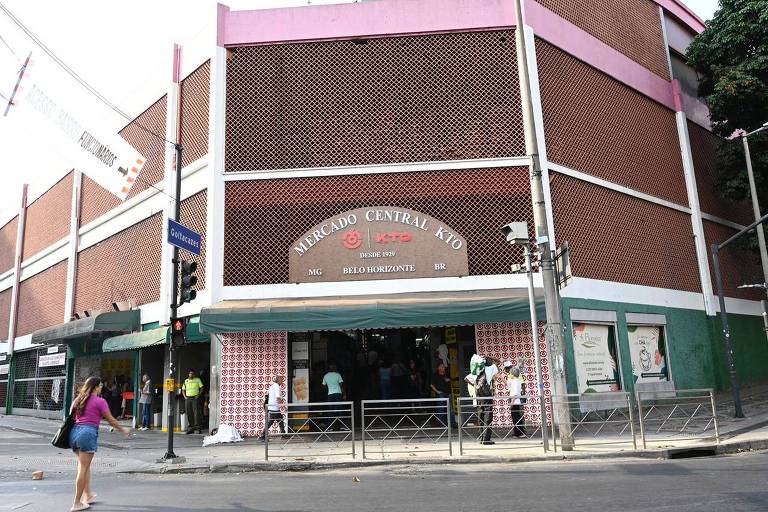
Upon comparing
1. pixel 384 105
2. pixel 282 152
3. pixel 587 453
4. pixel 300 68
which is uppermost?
pixel 300 68

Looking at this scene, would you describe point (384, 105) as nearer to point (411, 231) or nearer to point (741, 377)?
point (411, 231)

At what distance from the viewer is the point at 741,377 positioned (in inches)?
→ 851

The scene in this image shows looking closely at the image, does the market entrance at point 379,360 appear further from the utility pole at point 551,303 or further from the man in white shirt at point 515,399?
the utility pole at point 551,303

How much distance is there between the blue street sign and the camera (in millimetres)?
12133

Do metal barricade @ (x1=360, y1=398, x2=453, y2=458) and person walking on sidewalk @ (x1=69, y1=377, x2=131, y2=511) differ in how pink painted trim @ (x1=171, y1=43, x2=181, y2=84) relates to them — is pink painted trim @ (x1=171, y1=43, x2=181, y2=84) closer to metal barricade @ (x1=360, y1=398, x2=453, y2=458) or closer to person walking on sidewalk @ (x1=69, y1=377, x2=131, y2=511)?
metal barricade @ (x1=360, y1=398, x2=453, y2=458)

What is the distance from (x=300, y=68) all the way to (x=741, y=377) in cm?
1890

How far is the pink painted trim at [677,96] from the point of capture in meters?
22.2

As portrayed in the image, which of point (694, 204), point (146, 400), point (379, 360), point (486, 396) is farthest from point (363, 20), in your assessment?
point (694, 204)

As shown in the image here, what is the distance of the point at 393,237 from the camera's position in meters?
15.9

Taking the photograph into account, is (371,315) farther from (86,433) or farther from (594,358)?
(86,433)

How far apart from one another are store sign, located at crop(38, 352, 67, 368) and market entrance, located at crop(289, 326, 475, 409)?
1407 centimetres

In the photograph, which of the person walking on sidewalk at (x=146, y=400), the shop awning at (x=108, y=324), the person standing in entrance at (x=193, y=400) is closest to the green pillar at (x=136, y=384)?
the person walking on sidewalk at (x=146, y=400)

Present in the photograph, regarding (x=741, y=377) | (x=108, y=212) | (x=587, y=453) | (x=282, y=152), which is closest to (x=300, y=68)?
(x=282, y=152)

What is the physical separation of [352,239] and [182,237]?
4901 mm
